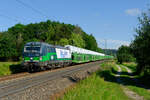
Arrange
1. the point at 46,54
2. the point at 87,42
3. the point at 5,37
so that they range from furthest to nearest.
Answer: the point at 87,42 < the point at 5,37 < the point at 46,54

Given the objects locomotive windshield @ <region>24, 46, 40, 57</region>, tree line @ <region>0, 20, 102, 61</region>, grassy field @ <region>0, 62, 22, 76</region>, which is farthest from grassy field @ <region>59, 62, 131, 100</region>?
tree line @ <region>0, 20, 102, 61</region>

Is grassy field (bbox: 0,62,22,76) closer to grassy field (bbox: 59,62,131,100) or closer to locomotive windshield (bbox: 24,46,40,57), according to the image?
locomotive windshield (bbox: 24,46,40,57)

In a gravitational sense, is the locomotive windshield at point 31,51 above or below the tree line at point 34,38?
below

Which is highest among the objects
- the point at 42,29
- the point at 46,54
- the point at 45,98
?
the point at 42,29

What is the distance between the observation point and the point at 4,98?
982cm

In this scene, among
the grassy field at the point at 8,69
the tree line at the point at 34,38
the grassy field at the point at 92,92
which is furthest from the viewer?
the tree line at the point at 34,38

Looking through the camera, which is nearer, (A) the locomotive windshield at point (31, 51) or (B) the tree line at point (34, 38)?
(A) the locomotive windshield at point (31, 51)

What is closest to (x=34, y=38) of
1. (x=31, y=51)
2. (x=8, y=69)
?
(x=8, y=69)

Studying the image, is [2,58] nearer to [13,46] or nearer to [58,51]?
[13,46]

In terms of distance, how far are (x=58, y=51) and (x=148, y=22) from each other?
13.7 m

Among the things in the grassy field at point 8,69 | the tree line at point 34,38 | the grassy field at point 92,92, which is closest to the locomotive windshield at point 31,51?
the grassy field at point 8,69

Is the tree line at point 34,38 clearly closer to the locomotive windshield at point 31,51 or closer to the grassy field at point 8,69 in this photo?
the grassy field at point 8,69

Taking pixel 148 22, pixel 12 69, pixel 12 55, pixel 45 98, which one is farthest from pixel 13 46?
pixel 45 98

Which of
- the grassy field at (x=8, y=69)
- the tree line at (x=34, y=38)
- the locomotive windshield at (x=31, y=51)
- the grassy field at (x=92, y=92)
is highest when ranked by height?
the tree line at (x=34, y=38)
